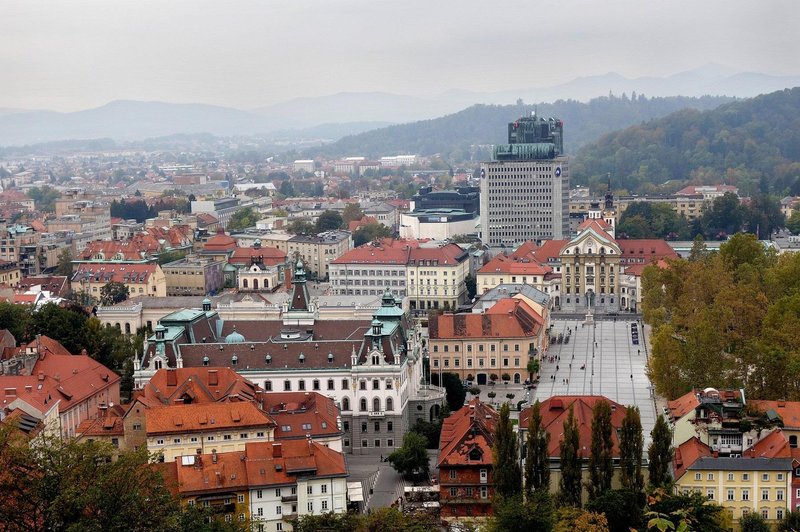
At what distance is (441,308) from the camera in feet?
401

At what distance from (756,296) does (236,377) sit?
124 ft

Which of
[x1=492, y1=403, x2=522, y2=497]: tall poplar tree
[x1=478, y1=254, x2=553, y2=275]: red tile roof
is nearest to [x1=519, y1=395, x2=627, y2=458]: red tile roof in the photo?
[x1=492, y1=403, x2=522, y2=497]: tall poplar tree

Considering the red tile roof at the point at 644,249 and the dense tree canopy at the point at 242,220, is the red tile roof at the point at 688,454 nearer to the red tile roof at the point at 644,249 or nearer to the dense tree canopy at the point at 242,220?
the red tile roof at the point at 644,249

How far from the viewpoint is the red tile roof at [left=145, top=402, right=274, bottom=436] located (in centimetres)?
5975

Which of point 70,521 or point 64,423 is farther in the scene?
point 64,423

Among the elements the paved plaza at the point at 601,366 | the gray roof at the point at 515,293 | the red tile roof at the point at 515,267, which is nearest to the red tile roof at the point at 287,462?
the paved plaza at the point at 601,366

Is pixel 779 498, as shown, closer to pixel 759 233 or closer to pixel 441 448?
pixel 441 448

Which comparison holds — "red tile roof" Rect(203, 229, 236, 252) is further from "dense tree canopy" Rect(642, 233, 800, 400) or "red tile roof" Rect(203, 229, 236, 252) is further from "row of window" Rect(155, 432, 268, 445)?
"row of window" Rect(155, 432, 268, 445)

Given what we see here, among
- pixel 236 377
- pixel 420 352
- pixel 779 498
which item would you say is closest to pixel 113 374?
pixel 236 377

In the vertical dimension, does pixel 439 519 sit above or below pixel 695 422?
below

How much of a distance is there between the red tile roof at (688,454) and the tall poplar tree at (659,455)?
5.50 feet

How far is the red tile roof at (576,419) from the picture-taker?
56219 millimetres

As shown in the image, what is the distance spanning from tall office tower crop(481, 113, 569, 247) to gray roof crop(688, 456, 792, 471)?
325 feet

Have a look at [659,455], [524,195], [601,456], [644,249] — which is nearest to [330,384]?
[601,456]
